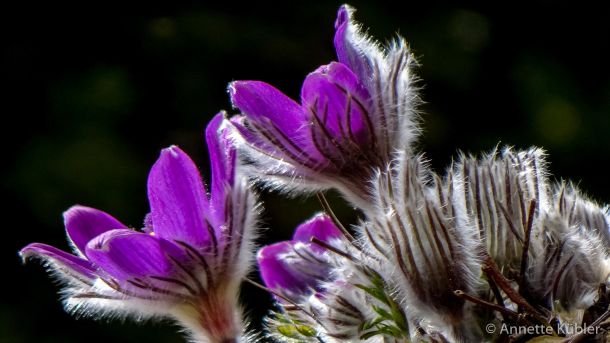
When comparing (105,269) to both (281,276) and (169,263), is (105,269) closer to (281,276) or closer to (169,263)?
(169,263)

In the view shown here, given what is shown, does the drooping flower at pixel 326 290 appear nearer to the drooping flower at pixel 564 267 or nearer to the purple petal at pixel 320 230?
the purple petal at pixel 320 230

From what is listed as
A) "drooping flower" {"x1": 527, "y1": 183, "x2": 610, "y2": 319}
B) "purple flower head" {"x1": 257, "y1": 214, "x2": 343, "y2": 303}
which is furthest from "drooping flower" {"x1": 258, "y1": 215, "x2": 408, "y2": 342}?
"drooping flower" {"x1": 527, "y1": 183, "x2": 610, "y2": 319}

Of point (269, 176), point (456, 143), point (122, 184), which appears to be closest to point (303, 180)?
point (269, 176)

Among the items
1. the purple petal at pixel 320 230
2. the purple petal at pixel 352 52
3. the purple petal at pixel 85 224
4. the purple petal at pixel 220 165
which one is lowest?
the purple petal at pixel 320 230

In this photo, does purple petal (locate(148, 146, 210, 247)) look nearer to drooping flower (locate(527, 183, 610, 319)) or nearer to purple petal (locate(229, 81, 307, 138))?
purple petal (locate(229, 81, 307, 138))

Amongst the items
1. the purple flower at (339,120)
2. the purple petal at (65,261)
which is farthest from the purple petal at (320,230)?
the purple petal at (65,261)

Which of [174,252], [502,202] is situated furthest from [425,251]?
[174,252]
